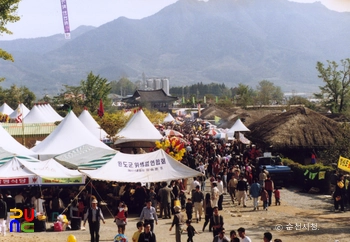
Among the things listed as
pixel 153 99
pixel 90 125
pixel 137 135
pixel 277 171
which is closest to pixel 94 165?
pixel 277 171

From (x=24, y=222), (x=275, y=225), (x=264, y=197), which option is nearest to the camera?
(x=24, y=222)

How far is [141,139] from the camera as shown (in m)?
30.0

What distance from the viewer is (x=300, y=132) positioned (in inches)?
1158

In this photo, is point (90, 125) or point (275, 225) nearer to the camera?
point (275, 225)

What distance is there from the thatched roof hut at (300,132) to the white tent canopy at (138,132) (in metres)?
6.03

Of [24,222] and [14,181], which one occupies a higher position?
[14,181]

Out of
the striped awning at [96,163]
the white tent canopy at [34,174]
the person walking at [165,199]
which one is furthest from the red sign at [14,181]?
the person walking at [165,199]

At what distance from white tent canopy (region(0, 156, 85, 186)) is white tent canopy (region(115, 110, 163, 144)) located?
12.3 m

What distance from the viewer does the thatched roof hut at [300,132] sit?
28.9 m

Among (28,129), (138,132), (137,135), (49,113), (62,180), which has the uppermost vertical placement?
(49,113)

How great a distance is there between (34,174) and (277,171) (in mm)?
11922

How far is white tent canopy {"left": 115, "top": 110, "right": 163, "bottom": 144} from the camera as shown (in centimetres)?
2986

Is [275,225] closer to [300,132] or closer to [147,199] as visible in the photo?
[147,199]

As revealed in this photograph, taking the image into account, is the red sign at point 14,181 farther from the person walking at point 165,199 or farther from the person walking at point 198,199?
the person walking at point 198,199
